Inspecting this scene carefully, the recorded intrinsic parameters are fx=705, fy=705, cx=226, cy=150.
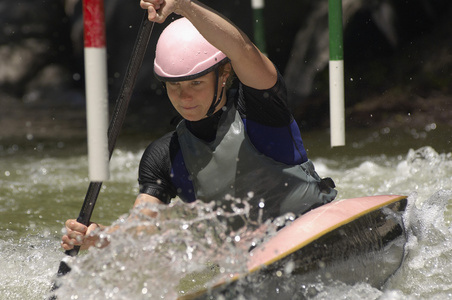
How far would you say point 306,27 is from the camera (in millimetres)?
7977

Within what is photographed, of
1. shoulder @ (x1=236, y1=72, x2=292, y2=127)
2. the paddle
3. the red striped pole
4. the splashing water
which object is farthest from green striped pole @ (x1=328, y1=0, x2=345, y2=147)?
the red striped pole

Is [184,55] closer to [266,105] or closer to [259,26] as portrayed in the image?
[266,105]

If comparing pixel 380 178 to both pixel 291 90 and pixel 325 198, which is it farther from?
pixel 291 90

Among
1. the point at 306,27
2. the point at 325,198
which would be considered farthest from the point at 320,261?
the point at 306,27

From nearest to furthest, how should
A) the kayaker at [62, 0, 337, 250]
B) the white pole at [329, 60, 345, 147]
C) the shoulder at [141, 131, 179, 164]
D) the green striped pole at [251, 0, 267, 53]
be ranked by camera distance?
the kayaker at [62, 0, 337, 250]
the shoulder at [141, 131, 179, 164]
the white pole at [329, 60, 345, 147]
the green striped pole at [251, 0, 267, 53]

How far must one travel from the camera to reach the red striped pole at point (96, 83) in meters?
1.93

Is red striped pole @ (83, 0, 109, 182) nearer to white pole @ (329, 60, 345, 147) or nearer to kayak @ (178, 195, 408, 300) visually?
kayak @ (178, 195, 408, 300)

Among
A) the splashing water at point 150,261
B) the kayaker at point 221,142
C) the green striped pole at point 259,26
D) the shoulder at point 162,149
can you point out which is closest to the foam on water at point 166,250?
the splashing water at point 150,261

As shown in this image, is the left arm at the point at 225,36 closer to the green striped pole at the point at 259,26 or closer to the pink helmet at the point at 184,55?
the pink helmet at the point at 184,55

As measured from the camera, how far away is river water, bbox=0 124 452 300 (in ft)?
7.00

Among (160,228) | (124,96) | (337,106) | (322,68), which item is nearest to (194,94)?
(124,96)

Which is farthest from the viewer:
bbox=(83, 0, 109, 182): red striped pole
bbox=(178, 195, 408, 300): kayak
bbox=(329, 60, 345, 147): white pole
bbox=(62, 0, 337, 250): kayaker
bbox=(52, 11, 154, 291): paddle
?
bbox=(329, 60, 345, 147): white pole

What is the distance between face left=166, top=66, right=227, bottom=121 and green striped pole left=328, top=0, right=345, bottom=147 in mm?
818

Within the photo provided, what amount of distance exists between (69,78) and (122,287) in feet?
26.0
